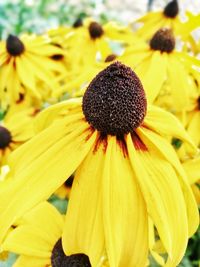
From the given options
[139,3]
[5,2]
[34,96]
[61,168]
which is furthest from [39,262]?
[139,3]

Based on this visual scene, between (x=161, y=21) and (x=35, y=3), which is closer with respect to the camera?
(x=161, y=21)

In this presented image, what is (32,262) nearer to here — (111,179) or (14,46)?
(111,179)

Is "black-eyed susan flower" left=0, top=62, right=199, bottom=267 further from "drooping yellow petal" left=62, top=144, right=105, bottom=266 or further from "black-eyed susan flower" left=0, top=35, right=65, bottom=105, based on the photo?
"black-eyed susan flower" left=0, top=35, right=65, bottom=105

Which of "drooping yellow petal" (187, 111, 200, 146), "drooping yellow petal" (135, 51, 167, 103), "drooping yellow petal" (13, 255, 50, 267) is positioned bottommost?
"drooping yellow petal" (13, 255, 50, 267)

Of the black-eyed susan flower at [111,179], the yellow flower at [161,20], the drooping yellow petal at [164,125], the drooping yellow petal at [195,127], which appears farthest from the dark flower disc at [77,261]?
the yellow flower at [161,20]

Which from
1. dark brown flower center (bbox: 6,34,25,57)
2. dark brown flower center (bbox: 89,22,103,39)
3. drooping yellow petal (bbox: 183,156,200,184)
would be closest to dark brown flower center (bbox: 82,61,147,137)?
drooping yellow petal (bbox: 183,156,200,184)

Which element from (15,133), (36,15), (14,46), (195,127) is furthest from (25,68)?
(36,15)

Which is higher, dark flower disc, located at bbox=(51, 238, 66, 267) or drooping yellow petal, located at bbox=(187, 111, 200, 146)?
drooping yellow petal, located at bbox=(187, 111, 200, 146)

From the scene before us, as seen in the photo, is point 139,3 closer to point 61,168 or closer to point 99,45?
point 99,45
